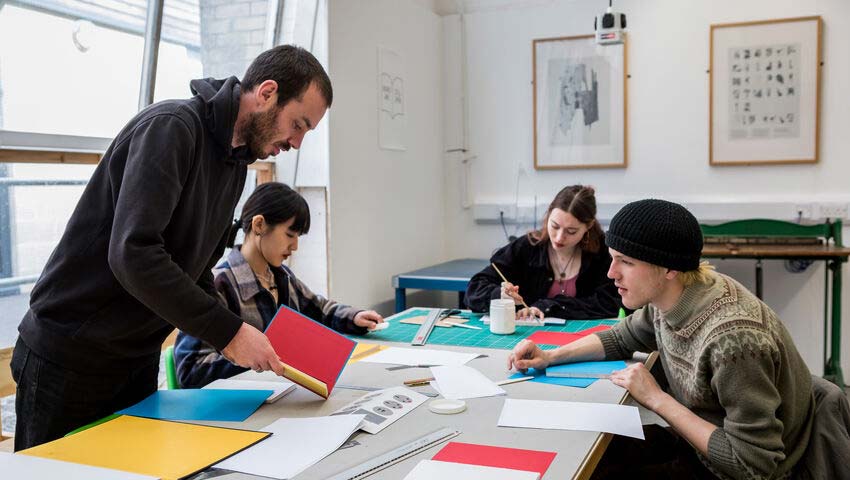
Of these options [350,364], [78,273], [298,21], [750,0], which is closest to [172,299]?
[78,273]

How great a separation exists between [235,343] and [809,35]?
12.7 feet

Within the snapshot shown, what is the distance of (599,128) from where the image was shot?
4.46 m

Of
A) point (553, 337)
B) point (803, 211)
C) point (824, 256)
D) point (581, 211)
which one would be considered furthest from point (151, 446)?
point (803, 211)

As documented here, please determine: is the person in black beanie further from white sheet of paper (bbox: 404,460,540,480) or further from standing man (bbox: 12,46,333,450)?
standing man (bbox: 12,46,333,450)

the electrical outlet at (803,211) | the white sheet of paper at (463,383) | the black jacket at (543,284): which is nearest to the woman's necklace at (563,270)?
the black jacket at (543,284)

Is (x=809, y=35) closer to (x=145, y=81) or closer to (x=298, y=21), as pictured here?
(x=298, y=21)

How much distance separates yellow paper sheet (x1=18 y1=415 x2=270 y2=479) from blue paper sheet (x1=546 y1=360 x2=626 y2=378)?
0.80m

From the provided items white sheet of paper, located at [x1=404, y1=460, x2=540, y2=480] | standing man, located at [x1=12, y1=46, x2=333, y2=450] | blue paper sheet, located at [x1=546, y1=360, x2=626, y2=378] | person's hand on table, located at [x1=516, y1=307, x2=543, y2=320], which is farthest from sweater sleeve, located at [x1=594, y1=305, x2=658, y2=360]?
standing man, located at [x1=12, y1=46, x2=333, y2=450]

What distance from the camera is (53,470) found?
1.18 meters

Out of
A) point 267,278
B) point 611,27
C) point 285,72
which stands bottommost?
point 267,278

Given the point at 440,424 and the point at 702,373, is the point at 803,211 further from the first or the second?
the point at 440,424

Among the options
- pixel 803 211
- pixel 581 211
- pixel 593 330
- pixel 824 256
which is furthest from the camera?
pixel 803 211

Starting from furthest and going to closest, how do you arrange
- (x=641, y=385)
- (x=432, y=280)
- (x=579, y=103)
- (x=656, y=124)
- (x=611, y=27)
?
1. (x=579, y=103)
2. (x=656, y=124)
3. (x=432, y=280)
4. (x=611, y=27)
5. (x=641, y=385)

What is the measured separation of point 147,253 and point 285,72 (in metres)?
0.53
